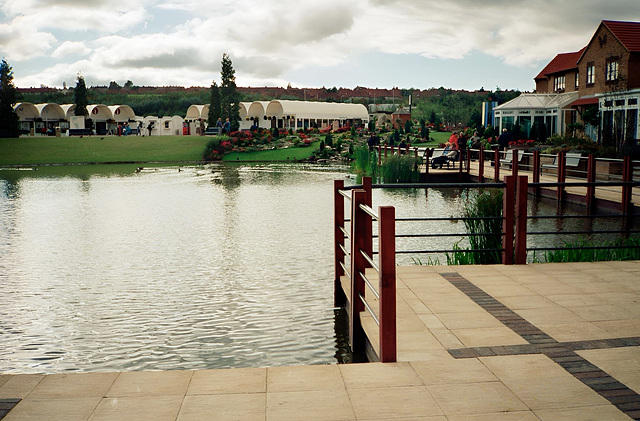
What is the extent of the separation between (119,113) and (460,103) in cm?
3584

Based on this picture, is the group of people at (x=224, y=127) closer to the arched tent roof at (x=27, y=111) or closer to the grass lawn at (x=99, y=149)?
the grass lawn at (x=99, y=149)

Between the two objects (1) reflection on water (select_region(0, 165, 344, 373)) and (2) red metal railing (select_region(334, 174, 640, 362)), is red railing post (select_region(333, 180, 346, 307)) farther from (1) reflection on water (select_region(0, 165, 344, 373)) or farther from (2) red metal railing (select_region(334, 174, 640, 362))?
(1) reflection on water (select_region(0, 165, 344, 373))

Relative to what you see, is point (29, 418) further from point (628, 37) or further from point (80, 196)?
point (628, 37)

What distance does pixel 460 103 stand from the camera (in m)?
71.1

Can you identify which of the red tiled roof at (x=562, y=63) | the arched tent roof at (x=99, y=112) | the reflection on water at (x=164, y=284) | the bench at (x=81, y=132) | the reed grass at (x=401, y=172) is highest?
the red tiled roof at (x=562, y=63)

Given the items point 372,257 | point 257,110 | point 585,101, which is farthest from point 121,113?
point 372,257

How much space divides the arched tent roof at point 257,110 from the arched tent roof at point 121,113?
12.4m

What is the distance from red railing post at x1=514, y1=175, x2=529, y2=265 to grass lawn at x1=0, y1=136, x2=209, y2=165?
34.8 meters

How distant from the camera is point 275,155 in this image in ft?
137

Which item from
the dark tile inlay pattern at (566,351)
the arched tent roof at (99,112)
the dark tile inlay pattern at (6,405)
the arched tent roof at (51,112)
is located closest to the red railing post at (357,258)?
the dark tile inlay pattern at (566,351)

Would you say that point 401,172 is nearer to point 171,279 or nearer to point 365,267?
point 171,279

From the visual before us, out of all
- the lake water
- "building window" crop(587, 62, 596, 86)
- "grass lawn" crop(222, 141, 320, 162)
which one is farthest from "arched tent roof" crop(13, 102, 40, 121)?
"building window" crop(587, 62, 596, 86)

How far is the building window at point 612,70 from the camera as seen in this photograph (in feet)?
104

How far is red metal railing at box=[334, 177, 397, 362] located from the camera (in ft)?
13.2
